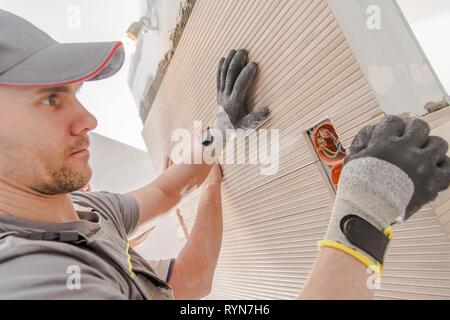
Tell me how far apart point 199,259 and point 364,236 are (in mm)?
619

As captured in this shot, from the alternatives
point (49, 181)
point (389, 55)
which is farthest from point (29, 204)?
point (389, 55)

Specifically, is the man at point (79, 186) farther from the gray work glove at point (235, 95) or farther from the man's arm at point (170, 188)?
the man's arm at point (170, 188)

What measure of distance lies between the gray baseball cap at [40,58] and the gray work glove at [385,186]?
20.0 inches

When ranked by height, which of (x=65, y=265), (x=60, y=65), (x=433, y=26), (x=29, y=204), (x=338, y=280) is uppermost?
(x=60, y=65)

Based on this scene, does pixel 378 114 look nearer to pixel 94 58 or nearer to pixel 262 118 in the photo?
pixel 262 118

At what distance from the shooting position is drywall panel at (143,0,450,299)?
58cm

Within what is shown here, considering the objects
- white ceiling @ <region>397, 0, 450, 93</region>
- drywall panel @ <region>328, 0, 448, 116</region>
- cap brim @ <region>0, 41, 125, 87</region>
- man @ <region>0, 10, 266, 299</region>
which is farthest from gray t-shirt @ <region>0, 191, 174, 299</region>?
white ceiling @ <region>397, 0, 450, 93</region>

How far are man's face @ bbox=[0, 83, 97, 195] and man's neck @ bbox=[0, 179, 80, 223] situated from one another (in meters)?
0.01

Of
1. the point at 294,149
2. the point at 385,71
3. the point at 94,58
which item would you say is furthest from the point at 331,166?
the point at 94,58

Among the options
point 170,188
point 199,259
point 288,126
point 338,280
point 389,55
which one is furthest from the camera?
point 170,188

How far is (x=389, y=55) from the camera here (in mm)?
569

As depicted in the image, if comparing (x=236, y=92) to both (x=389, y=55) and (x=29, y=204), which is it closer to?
(x=389, y=55)

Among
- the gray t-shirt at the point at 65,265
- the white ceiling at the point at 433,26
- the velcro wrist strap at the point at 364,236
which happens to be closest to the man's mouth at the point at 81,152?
the gray t-shirt at the point at 65,265

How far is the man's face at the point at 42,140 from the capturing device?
56cm
